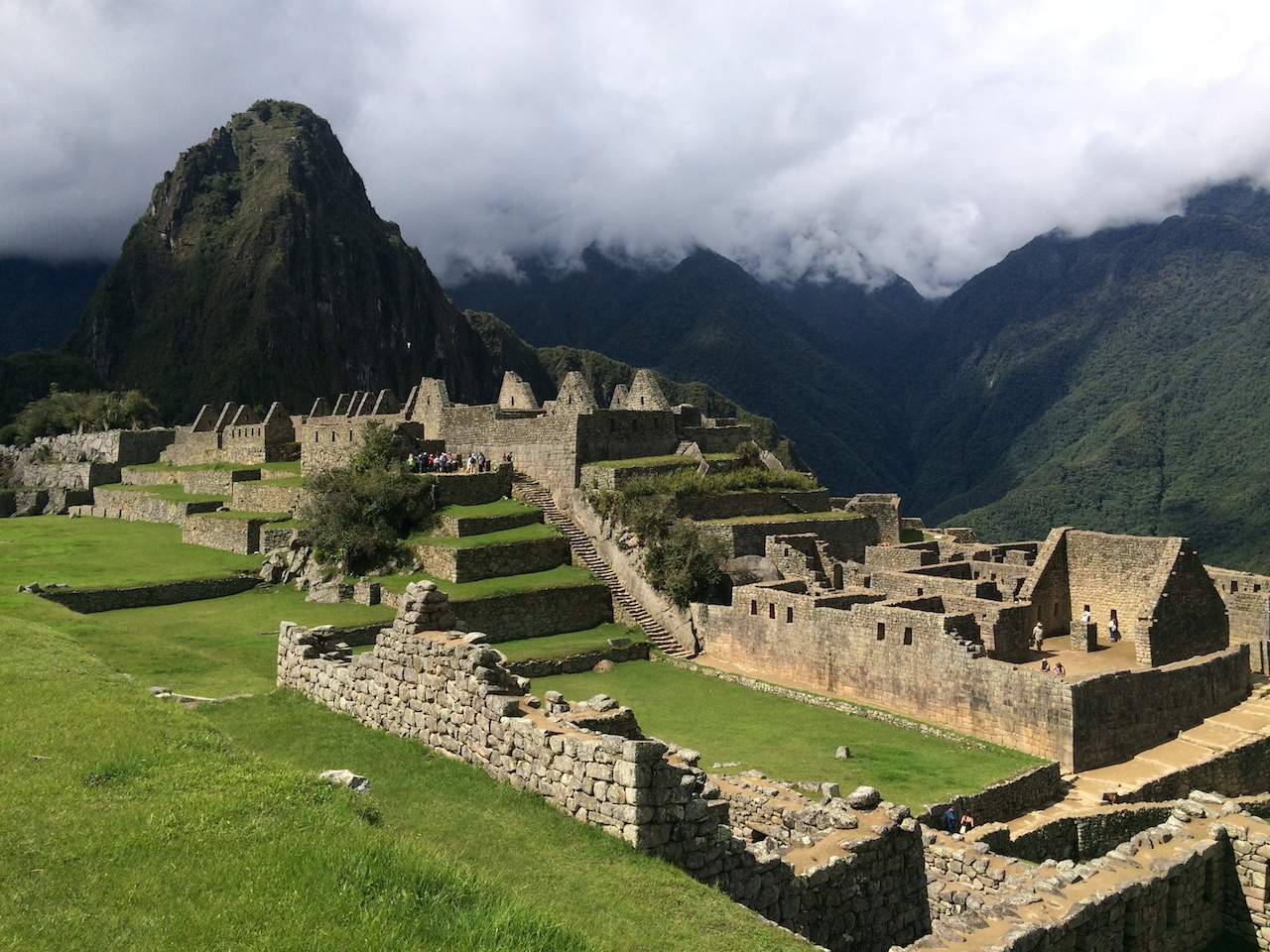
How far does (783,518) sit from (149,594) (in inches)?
633

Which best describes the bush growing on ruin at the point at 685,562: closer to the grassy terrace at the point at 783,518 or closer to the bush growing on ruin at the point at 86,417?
the grassy terrace at the point at 783,518

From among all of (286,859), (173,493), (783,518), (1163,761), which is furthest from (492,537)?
(286,859)

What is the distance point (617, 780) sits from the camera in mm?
6297

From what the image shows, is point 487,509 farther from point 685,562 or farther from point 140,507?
point 140,507

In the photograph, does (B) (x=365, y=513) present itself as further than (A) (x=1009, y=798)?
Yes

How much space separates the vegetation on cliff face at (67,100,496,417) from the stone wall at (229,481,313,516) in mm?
117641

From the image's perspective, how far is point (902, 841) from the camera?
8.73 metres

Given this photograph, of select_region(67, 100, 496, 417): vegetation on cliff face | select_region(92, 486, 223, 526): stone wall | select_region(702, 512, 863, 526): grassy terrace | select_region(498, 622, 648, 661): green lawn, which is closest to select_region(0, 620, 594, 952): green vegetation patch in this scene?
select_region(498, 622, 648, 661): green lawn

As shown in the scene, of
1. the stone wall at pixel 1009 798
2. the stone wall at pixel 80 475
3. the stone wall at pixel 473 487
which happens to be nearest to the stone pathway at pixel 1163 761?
the stone wall at pixel 1009 798

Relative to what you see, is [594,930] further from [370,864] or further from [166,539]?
[166,539]

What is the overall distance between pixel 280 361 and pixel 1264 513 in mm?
144046

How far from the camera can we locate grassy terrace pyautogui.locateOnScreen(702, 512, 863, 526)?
81.5 ft

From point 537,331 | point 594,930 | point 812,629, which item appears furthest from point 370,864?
point 537,331

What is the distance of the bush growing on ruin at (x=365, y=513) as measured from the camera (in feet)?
79.7
